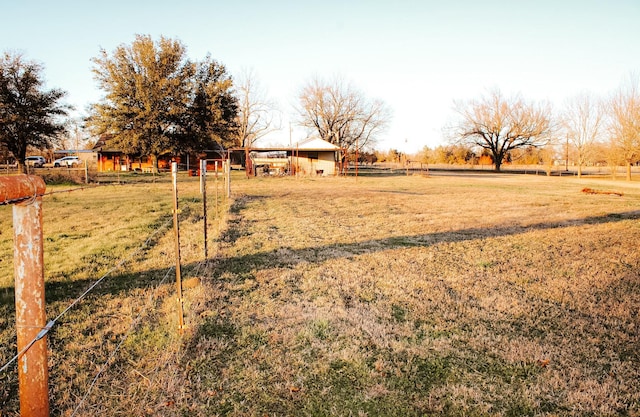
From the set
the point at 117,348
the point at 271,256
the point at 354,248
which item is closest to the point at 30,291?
the point at 117,348

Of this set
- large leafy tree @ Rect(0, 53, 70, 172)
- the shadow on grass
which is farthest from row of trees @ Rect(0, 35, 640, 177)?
the shadow on grass

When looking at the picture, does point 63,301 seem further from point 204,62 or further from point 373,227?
point 204,62

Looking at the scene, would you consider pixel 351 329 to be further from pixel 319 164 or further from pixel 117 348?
pixel 319 164

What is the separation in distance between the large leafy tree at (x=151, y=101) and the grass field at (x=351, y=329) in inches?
1007

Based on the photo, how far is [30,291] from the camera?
66.5 inches

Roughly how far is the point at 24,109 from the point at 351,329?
1256 inches

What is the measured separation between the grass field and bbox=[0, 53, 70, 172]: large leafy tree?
24.9m

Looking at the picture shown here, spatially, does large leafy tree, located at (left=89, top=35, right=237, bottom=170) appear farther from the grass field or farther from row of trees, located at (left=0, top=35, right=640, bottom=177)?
the grass field

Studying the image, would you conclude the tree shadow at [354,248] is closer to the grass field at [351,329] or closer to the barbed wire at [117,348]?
the grass field at [351,329]

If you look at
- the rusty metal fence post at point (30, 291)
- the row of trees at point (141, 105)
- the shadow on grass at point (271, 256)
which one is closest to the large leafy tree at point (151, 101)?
the row of trees at point (141, 105)

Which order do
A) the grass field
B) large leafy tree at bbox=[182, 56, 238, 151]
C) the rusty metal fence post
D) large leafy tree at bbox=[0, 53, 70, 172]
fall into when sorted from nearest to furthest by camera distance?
the rusty metal fence post, the grass field, large leafy tree at bbox=[0, 53, 70, 172], large leafy tree at bbox=[182, 56, 238, 151]

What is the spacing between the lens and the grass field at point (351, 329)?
2.83 metres

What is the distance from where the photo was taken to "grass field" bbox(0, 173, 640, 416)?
2.83 metres

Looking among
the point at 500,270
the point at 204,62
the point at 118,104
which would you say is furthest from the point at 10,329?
the point at 204,62
